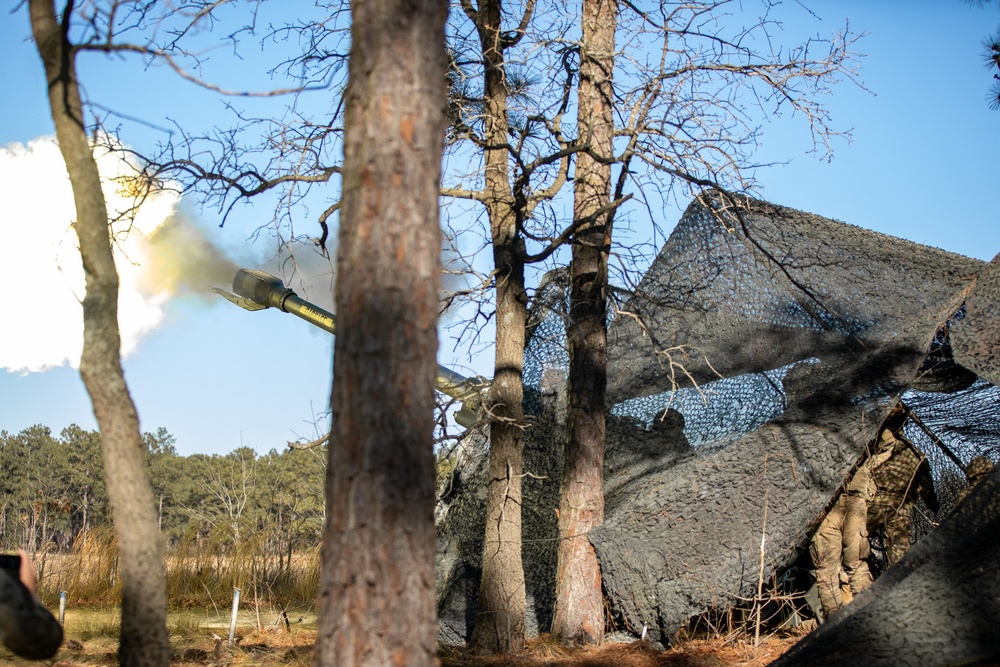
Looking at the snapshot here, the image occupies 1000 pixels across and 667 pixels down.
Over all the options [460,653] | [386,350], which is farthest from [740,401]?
[386,350]

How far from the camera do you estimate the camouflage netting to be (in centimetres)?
595

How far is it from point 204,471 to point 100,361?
24.4 m

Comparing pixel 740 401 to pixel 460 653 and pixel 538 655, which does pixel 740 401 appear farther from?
pixel 460 653

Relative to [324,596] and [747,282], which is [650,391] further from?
[324,596]

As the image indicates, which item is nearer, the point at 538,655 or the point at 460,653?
the point at 538,655

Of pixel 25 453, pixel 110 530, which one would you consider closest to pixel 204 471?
pixel 25 453

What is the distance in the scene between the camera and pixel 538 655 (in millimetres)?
5887

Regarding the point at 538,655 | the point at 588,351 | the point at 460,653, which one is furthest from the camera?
the point at 588,351

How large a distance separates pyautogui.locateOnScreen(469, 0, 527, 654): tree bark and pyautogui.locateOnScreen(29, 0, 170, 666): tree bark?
2870 millimetres

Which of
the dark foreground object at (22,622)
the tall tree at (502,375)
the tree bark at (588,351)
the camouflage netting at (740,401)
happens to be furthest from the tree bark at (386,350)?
the camouflage netting at (740,401)

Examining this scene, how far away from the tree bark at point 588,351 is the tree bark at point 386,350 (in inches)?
116

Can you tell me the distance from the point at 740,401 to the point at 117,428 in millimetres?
4758

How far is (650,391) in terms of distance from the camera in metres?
7.41

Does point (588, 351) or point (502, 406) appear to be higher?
point (588, 351)
